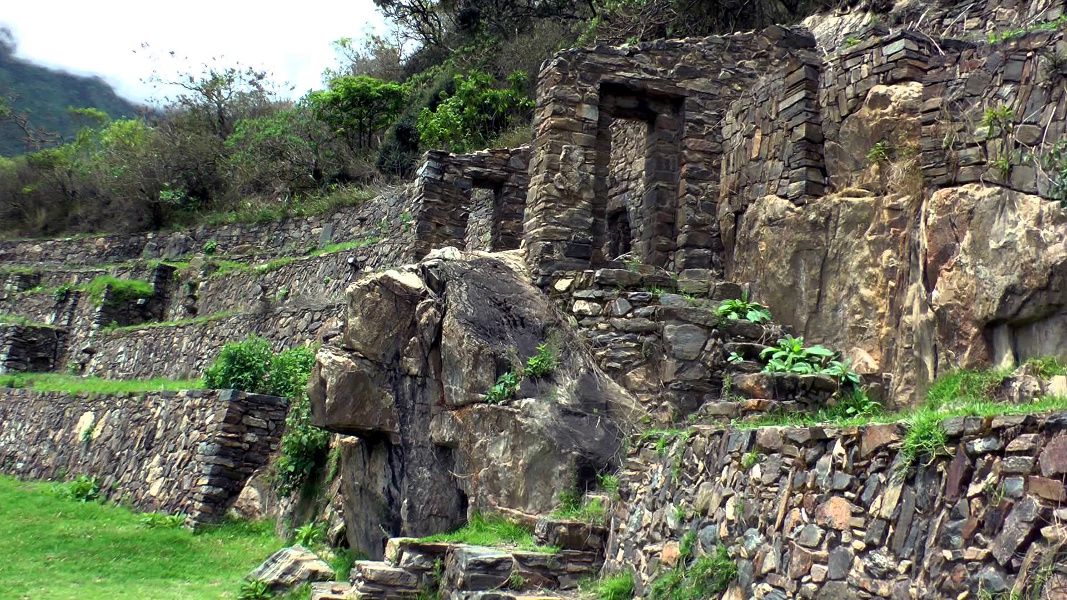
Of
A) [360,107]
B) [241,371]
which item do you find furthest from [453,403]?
[360,107]

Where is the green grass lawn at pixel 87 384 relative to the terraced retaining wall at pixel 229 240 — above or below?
below

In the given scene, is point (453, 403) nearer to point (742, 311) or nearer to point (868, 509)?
point (742, 311)

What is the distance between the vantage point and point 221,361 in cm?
1622

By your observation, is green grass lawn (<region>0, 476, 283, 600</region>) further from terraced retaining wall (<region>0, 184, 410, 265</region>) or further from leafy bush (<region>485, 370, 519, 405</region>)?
terraced retaining wall (<region>0, 184, 410, 265</region>)

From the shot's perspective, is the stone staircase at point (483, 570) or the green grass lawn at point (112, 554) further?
the green grass lawn at point (112, 554)

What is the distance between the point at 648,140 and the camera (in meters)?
12.9

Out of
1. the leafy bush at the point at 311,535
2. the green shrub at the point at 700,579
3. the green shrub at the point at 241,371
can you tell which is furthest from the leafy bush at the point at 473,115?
the green shrub at the point at 700,579

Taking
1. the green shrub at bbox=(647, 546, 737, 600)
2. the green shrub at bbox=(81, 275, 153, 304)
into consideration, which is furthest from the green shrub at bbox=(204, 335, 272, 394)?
the green shrub at bbox=(81, 275, 153, 304)

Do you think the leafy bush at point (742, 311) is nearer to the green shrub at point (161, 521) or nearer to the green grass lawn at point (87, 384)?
the green shrub at point (161, 521)

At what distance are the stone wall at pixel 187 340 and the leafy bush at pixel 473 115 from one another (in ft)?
18.1

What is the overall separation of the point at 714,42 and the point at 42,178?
3466cm

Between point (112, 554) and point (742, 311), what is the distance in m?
8.44

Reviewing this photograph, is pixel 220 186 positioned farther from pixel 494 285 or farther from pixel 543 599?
pixel 543 599

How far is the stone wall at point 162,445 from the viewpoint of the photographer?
15.0 m
